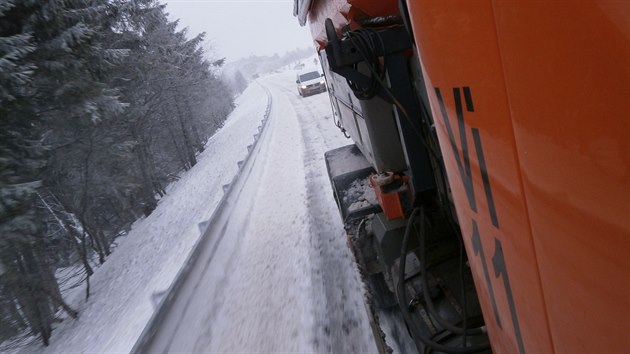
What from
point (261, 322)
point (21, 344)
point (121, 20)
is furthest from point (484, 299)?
point (121, 20)

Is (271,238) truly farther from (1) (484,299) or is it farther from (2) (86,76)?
(2) (86,76)

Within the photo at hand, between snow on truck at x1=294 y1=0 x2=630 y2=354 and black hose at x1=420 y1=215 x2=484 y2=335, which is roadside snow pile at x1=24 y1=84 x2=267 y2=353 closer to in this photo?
black hose at x1=420 y1=215 x2=484 y2=335

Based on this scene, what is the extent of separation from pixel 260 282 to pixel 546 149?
417 centimetres

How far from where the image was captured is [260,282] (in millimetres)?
4543

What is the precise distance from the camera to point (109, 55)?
9562mm

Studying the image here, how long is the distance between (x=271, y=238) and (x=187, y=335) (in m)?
2.15

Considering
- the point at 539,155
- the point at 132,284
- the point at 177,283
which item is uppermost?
the point at 539,155

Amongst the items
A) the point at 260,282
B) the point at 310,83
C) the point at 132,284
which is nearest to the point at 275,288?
the point at 260,282

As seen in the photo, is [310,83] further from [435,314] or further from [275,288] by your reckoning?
[435,314]

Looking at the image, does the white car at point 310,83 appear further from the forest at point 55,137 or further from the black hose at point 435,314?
the black hose at point 435,314

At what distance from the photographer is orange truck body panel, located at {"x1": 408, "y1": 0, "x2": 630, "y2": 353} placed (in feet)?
2.04

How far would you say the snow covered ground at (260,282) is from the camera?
11.6 ft

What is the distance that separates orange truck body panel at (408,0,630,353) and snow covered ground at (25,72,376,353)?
240 centimetres

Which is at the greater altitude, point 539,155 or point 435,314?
point 539,155
